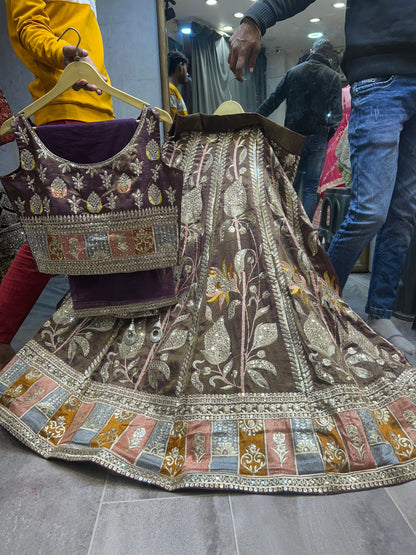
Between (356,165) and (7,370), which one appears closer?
(7,370)

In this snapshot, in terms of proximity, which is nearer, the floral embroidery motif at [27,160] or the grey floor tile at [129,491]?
the grey floor tile at [129,491]

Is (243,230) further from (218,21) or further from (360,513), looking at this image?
(218,21)

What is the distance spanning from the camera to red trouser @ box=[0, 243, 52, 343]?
1195 millimetres

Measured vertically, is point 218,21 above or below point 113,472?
above

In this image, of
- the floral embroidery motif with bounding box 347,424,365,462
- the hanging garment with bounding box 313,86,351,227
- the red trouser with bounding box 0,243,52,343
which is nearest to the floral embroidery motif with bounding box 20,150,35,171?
the red trouser with bounding box 0,243,52,343

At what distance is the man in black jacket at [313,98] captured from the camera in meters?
Result: 1.87

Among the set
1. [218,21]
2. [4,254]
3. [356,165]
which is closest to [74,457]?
[356,165]

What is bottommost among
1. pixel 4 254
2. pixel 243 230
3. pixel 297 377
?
pixel 4 254

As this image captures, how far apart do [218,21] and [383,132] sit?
41.8 inches

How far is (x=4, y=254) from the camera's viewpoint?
81.7 inches

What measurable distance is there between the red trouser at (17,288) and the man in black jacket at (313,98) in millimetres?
1306

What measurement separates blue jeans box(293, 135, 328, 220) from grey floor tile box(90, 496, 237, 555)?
1.98 meters

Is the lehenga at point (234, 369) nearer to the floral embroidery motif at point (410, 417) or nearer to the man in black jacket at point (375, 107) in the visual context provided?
the floral embroidery motif at point (410, 417)

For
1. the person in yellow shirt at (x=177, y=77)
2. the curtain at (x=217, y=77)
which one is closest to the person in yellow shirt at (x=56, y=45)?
the curtain at (x=217, y=77)
